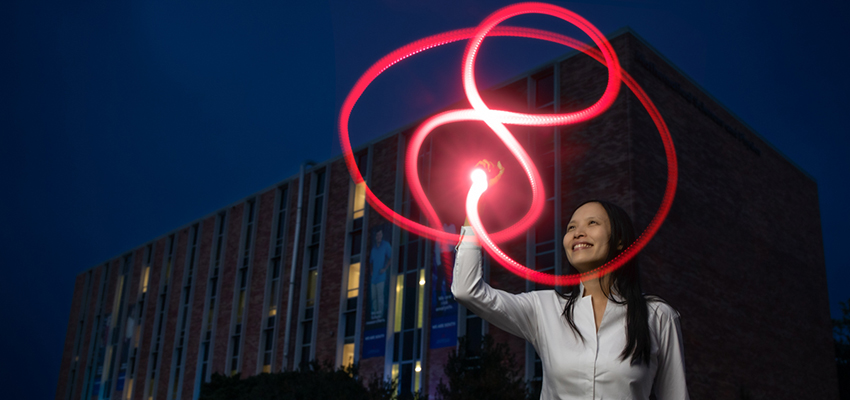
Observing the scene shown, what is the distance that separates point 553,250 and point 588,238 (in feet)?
67.0

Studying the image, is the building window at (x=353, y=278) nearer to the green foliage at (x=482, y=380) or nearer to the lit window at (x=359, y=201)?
the lit window at (x=359, y=201)

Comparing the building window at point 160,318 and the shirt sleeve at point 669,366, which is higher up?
the building window at point 160,318

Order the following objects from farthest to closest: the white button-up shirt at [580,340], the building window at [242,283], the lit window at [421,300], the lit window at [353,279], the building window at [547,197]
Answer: the building window at [242,283]
the lit window at [353,279]
the lit window at [421,300]
the building window at [547,197]
the white button-up shirt at [580,340]

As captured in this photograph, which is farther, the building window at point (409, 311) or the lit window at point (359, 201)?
the lit window at point (359, 201)

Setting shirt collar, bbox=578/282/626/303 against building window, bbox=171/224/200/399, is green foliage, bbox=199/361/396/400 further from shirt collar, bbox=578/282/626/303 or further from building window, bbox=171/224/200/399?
building window, bbox=171/224/200/399

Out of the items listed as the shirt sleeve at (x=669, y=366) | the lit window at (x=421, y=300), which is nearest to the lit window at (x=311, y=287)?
the lit window at (x=421, y=300)

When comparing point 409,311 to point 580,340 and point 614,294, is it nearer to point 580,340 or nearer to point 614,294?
point 614,294

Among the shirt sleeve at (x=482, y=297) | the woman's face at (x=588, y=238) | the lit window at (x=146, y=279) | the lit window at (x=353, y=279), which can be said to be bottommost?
the shirt sleeve at (x=482, y=297)

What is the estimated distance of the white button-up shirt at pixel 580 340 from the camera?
2611mm


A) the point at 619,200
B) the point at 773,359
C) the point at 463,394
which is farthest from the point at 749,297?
the point at 463,394

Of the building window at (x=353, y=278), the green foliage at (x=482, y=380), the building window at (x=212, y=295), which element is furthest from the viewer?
the building window at (x=212, y=295)

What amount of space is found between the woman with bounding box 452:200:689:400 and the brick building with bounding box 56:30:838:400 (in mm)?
17932

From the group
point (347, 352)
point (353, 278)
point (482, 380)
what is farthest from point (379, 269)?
point (482, 380)

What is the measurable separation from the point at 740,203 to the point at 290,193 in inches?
895
